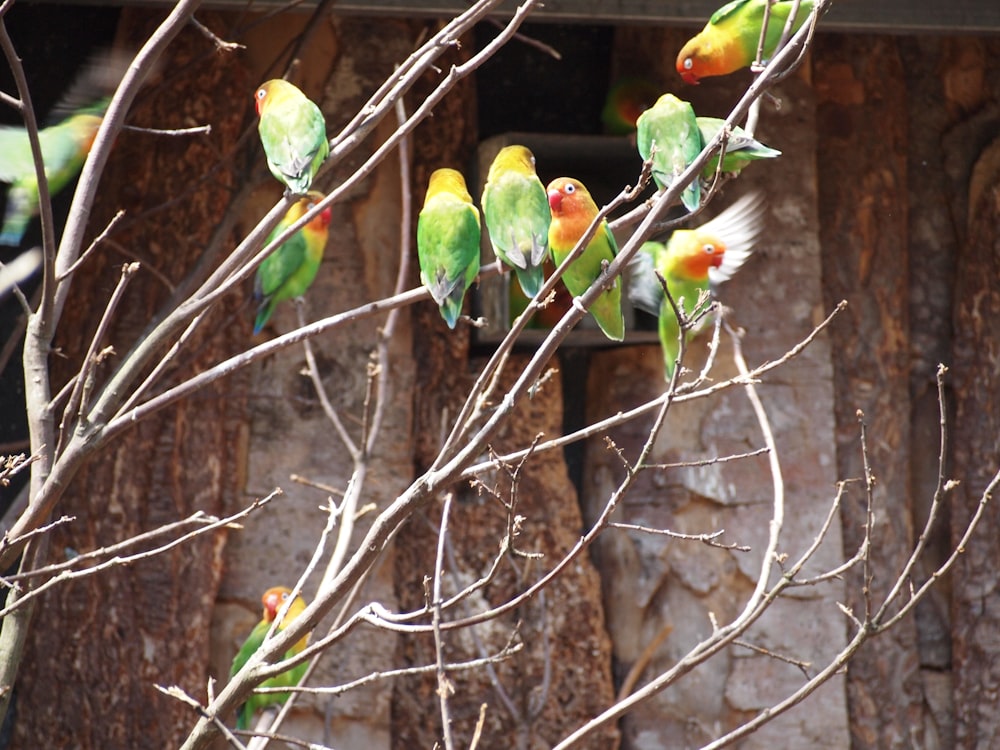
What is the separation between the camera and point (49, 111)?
324cm

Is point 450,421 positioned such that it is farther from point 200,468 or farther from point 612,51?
point 612,51

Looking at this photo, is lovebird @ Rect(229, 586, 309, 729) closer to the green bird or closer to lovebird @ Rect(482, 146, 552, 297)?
the green bird

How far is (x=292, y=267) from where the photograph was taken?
8.99 feet

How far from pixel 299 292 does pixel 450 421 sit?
607 millimetres

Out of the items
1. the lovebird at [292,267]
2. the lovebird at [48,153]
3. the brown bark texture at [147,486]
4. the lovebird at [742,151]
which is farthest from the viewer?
the brown bark texture at [147,486]

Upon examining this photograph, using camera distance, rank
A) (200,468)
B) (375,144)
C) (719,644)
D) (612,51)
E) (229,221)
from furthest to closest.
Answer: (612,51)
(375,144)
(200,468)
(229,221)
(719,644)

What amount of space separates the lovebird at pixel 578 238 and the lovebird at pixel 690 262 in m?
0.29

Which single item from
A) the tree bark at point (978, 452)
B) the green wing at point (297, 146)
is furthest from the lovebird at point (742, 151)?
the tree bark at point (978, 452)

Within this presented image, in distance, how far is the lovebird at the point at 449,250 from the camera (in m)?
1.97

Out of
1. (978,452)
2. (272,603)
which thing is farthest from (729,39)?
(978,452)

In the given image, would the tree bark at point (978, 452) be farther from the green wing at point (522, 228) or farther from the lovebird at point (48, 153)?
the lovebird at point (48, 153)

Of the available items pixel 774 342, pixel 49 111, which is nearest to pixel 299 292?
pixel 49 111

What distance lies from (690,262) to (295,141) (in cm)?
93

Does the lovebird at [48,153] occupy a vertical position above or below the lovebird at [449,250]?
above
